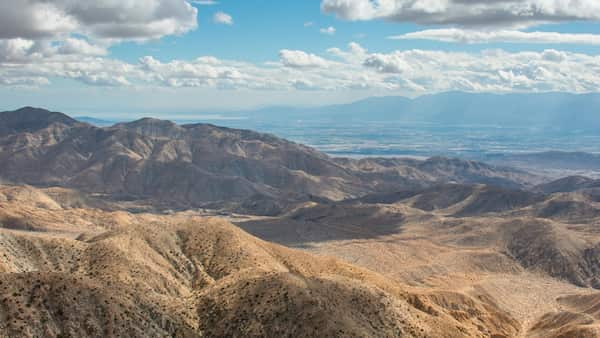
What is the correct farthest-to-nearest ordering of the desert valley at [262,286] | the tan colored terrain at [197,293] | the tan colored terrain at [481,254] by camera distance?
the tan colored terrain at [481,254], the desert valley at [262,286], the tan colored terrain at [197,293]

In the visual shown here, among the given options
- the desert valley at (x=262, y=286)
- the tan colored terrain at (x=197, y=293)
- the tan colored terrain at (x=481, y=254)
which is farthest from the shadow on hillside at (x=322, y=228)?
the tan colored terrain at (x=197, y=293)

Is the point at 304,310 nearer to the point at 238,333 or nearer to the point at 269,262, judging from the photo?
the point at 238,333

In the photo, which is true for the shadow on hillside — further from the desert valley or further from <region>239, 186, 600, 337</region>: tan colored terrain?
the desert valley

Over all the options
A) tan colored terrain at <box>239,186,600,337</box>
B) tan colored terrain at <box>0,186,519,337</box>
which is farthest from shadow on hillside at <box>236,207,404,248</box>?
tan colored terrain at <box>0,186,519,337</box>

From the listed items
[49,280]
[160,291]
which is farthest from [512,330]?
[49,280]

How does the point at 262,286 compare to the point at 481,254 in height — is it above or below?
above

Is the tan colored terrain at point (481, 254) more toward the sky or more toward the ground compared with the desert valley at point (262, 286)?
more toward the ground

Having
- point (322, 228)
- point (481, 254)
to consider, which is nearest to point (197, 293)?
point (481, 254)

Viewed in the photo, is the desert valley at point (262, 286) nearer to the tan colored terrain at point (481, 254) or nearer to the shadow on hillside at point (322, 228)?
the tan colored terrain at point (481, 254)

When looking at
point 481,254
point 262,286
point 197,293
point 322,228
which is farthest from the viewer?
point 322,228

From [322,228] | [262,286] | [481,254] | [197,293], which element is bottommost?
[481,254]

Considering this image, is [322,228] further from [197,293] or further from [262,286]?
[262,286]
